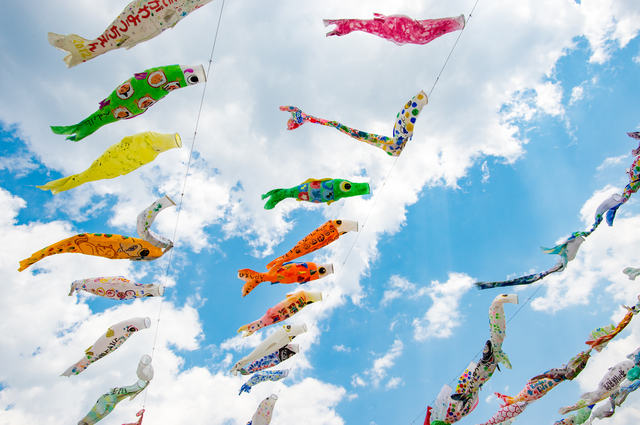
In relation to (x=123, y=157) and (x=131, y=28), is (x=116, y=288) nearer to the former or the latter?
(x=123, y=157)

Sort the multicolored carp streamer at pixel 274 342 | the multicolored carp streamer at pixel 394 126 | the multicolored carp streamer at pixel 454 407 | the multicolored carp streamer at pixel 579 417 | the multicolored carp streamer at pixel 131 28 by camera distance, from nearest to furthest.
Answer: the multicolored carp streamer at pixel 131 28, the multicolored carp streamer at pixel 394 126, the multicolored carp streamer at pixel 454 407, the multicolored carp streamer at pixel 579 417, the multicolored carp streamer at pixel 274 342

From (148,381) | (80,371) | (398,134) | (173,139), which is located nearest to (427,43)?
(398,134)

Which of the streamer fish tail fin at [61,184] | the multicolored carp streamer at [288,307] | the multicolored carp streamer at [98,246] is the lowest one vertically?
the multicolored carp streamer at [288,307]

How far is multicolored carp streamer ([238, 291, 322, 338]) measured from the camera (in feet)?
33.0

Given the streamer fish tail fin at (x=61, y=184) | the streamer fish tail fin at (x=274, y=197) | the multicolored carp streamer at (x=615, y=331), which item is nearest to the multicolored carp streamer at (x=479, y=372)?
the multicolored carp streamer at (x=615, y=331)

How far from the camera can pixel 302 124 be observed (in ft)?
32.2

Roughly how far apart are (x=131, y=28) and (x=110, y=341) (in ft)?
27.7

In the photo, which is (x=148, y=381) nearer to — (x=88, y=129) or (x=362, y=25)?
(x=88, y=129)

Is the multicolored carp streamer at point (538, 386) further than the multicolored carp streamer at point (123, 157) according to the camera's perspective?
Yes

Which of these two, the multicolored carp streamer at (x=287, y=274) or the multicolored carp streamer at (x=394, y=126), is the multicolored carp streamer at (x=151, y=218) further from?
the multicolored carp streamer at (x=394, y=126)

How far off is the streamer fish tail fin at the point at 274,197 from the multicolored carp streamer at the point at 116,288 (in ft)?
12.8

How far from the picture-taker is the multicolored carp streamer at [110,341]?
982 centimetres

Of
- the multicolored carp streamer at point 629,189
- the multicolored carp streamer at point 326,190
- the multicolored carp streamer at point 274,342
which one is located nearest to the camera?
the multicolored carp streamer at point 629,189

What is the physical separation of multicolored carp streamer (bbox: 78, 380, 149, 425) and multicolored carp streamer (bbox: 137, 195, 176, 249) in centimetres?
515
